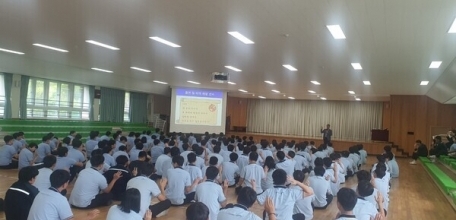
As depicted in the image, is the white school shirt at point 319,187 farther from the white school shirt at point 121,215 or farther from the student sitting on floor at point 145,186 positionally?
the white school shirt at point 121,215

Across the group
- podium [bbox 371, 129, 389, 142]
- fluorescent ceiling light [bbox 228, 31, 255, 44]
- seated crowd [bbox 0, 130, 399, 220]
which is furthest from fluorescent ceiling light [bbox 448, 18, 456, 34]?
podium [bbox 371, 129, 389, 142]

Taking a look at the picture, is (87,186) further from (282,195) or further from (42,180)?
(282,195)

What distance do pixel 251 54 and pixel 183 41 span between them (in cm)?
202

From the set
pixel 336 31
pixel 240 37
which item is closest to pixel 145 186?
pixel 240 37

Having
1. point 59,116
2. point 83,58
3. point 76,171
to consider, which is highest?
point 83,58

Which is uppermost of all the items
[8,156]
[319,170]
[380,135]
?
[380,135]

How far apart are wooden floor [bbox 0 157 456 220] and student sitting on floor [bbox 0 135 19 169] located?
303mm

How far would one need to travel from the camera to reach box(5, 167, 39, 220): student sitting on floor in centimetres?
394

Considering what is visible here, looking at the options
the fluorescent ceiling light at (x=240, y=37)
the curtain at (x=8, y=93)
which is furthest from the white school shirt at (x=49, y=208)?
the curtain at (x=8, y=93)

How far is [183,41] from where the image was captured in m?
8.39

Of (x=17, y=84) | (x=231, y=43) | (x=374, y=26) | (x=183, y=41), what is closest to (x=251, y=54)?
(x=231, y=43)

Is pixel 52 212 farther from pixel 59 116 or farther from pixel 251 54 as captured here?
pixel 59 116

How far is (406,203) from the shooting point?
8188 mm

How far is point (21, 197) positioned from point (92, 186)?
1817 mm
